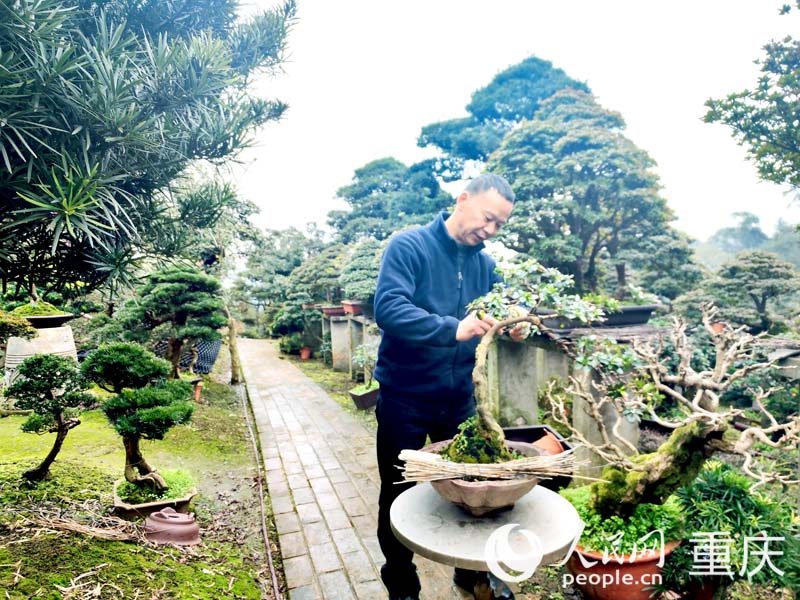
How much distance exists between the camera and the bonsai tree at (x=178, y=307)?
585 centimetres

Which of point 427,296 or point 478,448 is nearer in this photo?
point 478,448

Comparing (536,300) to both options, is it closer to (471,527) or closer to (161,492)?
(471,527)

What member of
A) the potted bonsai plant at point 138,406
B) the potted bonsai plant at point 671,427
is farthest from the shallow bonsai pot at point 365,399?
the potted bonsai plant at point 671,427

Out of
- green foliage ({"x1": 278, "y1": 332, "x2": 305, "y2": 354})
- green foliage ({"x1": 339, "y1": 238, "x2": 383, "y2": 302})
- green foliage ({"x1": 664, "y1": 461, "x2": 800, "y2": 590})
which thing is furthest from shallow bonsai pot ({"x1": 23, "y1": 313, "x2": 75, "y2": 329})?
green foliage ({"x1": 278, "y1": 332, "x2": 305, "y2": 354})

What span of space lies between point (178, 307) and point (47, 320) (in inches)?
59.9

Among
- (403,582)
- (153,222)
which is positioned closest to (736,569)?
(403,582)

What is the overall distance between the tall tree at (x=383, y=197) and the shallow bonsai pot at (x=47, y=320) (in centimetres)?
794

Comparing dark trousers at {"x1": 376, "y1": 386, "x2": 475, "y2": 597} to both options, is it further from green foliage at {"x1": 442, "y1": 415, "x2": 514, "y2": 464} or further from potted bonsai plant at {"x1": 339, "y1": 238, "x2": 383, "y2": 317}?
potted bonsai plant at {"x1": 339, "y1": 238, "x2": 383, "y2": 317}

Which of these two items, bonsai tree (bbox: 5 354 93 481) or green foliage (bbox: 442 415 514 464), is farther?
bonsai tree (bbox: 5 354 93 481)

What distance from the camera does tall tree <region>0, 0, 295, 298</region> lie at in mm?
1547

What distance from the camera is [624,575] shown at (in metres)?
2.14

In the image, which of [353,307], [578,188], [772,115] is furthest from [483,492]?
[353,307]

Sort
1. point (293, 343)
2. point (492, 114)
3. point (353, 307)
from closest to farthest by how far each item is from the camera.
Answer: point (353, 307) → point (492, 114) → point (293, 343)

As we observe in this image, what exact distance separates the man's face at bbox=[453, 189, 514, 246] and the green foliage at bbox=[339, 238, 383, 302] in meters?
5.34
